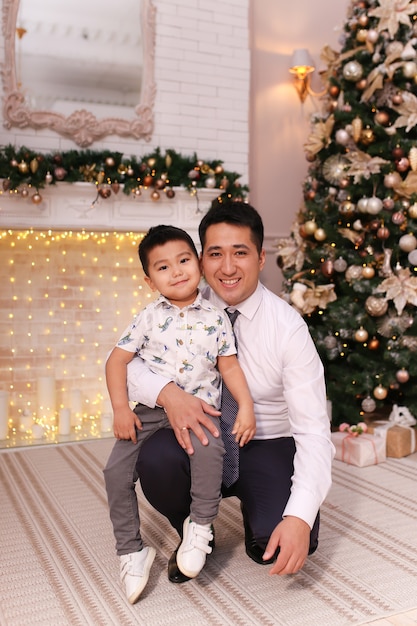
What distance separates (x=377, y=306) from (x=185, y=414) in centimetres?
174

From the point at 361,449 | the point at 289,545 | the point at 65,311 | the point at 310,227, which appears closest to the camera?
the point at 289,545

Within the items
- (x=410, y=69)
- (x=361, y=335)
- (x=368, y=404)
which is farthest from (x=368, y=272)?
(x=410, y=69)

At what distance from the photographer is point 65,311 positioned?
3951mm

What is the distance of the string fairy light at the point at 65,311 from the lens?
3.83 m

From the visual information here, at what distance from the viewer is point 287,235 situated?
4.63 metres

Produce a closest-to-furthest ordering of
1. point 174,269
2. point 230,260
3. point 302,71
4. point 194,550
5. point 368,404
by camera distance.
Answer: point 194,550 < point 174,269 < point 230,260 < point 368,404 < point 302,71

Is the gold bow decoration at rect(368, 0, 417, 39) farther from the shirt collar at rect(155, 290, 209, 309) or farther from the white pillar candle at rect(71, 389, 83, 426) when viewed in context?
the white pillar candle at rect(71, 389, 83, 426)

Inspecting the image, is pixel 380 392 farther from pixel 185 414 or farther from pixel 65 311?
pixel 65 311

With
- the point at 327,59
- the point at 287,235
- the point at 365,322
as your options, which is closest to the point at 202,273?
the point at 365,322

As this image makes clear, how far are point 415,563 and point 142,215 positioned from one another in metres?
2.32

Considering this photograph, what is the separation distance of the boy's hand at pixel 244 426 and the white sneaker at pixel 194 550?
0.24 metres

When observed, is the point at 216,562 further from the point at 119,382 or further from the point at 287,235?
the point at 287,235

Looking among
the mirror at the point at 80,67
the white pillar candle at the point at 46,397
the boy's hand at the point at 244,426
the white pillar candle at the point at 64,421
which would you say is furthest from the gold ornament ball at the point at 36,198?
the boy's hand at the point at 244,426

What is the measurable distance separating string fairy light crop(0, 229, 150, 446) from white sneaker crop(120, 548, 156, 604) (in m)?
2.05
